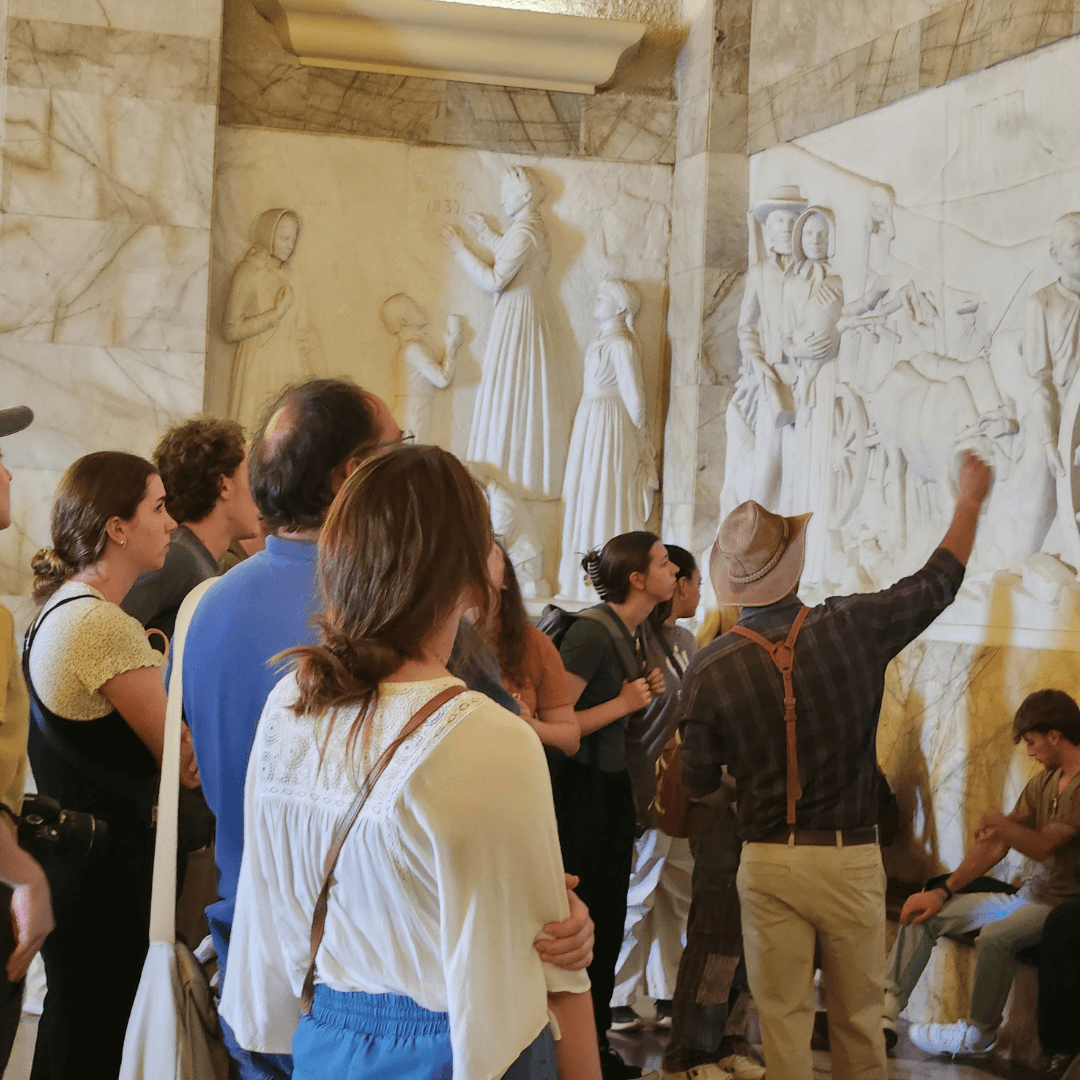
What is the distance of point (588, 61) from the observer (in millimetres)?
6648

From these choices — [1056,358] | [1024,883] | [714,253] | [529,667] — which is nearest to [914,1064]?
[1024,883]

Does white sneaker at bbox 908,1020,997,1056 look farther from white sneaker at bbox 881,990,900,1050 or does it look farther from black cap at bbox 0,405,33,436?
black cap at bbox 0,405,33,436

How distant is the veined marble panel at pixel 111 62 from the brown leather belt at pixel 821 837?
4.64 metres

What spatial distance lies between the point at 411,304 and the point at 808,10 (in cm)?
239

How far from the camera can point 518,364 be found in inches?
263

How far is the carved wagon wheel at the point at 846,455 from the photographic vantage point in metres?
5.46

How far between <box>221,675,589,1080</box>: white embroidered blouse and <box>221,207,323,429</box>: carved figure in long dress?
5.28 m

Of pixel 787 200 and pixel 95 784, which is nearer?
pixel 95 784

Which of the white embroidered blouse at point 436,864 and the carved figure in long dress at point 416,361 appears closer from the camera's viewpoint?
the white embroidered blouse at point 436,864

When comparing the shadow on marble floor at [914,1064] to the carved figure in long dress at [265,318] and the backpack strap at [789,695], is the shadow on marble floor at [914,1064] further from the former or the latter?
the carved figure in long dress at [265,318]

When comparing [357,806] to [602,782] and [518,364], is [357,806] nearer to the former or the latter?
[602,782]

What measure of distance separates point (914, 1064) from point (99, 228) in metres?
4.98

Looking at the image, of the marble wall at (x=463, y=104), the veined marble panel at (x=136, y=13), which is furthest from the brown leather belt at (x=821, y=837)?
the veined marble panel at (x=136, y=13)

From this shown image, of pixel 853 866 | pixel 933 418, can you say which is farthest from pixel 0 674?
pixel 933 418
